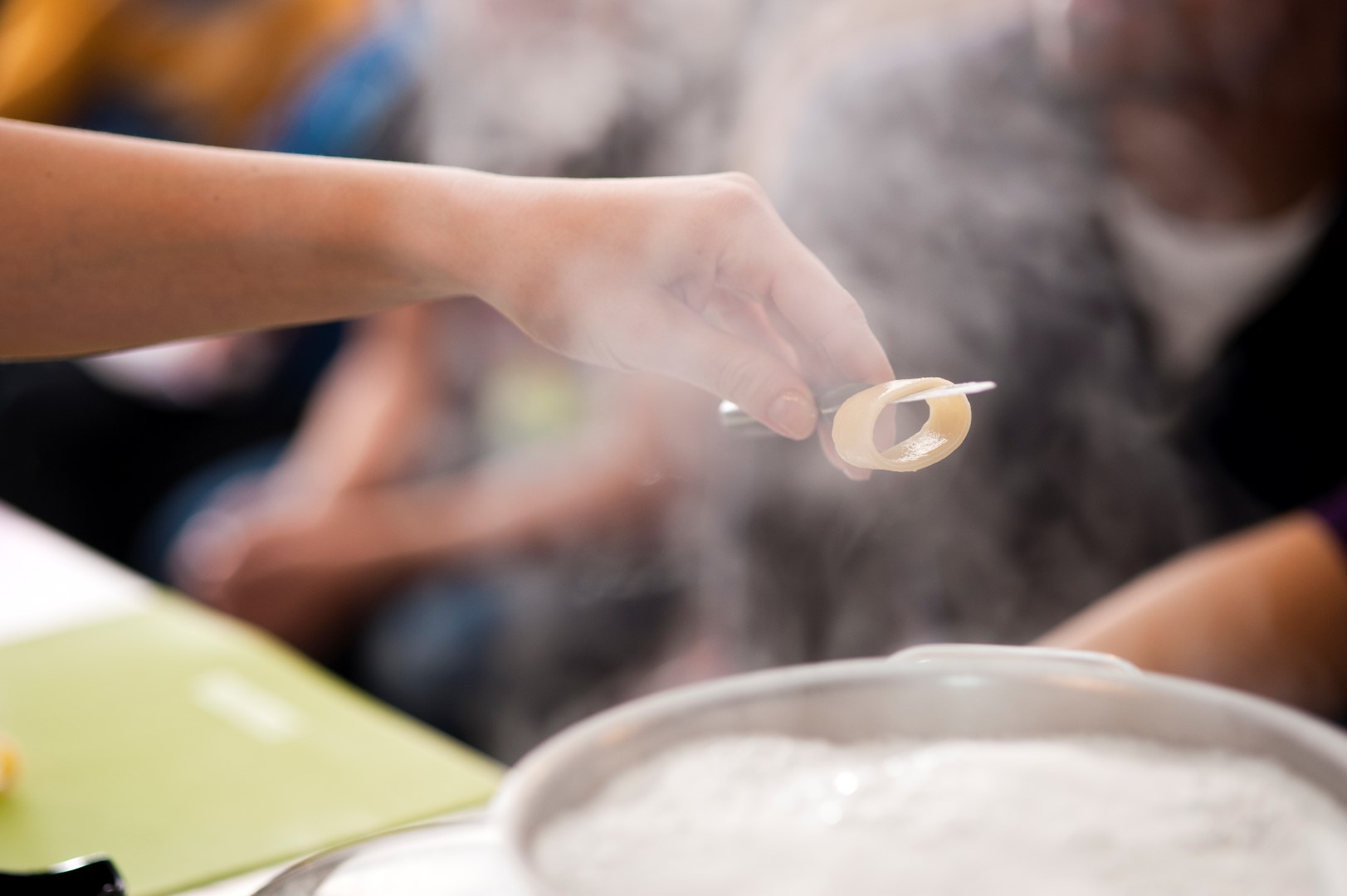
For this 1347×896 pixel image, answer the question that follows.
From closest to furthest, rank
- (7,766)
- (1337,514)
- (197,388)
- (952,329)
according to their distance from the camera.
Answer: (7,766), (1337,514), (952,329), (197,388)

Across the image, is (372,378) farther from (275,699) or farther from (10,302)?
(10,302)

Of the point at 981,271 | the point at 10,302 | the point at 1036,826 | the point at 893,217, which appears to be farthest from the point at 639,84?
the point at 1036,826

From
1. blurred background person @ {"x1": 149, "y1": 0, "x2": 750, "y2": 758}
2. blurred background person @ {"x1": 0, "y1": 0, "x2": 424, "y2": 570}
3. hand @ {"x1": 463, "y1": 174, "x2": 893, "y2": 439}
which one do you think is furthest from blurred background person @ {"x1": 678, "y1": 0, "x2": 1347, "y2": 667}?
blurred background person @ {"x1": 0, "y1": 0, "x2": 424, "y2": 570}

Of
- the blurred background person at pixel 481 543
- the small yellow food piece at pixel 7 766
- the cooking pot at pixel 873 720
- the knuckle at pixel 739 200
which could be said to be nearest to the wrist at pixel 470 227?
the knuckle at pixel 739 200

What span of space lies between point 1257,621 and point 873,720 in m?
0.61

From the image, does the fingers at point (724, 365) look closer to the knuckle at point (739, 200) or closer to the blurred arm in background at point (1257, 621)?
the knuckle at point (739, 200)

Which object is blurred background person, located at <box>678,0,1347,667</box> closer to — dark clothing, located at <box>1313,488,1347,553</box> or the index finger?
dark clothing, located at <box>1313,488,1347,553</box>

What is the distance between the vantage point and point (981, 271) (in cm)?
139

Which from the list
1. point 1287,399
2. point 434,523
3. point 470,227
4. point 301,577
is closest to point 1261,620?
point 1287,399

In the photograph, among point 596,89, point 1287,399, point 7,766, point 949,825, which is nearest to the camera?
point 949,825

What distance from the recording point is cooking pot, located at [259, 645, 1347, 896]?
491 mm

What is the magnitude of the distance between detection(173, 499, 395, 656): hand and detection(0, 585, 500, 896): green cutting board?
661 millimetres

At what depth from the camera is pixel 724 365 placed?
605 mm

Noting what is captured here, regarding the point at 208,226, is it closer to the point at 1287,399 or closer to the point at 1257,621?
the point at 1257,621
